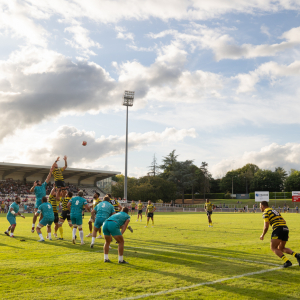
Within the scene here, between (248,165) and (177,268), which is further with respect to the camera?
(248,165)

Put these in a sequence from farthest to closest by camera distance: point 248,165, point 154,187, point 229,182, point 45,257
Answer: point 248,165, point 229,182, point 154,187, point 45,257

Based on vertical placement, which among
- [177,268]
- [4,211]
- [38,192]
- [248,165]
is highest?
[248,165]

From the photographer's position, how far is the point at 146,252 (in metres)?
10.4

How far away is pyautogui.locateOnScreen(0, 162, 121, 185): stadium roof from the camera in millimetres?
64500

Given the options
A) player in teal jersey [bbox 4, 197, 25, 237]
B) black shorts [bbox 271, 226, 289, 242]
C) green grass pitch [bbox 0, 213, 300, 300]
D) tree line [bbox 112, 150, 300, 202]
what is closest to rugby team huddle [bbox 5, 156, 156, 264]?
player in teal jersey [bbox 4, 197, 25, 237]

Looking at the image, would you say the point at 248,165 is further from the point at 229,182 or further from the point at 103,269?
the point at 103,269

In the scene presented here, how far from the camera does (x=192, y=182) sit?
94875mm

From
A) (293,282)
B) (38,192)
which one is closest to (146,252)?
(293,282)

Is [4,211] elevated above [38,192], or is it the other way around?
[38,192]

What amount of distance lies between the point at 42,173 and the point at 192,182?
4413cm

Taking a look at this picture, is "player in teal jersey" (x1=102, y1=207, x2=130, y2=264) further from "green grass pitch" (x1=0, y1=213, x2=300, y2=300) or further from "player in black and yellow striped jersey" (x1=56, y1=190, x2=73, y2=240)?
"player in black and yellow striped jersey" (x1=56, y1=190, x2=73, y2=240)

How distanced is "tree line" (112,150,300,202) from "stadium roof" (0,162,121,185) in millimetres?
6027

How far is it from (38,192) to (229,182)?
111552 millimetres

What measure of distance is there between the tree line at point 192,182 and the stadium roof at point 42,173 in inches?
237
